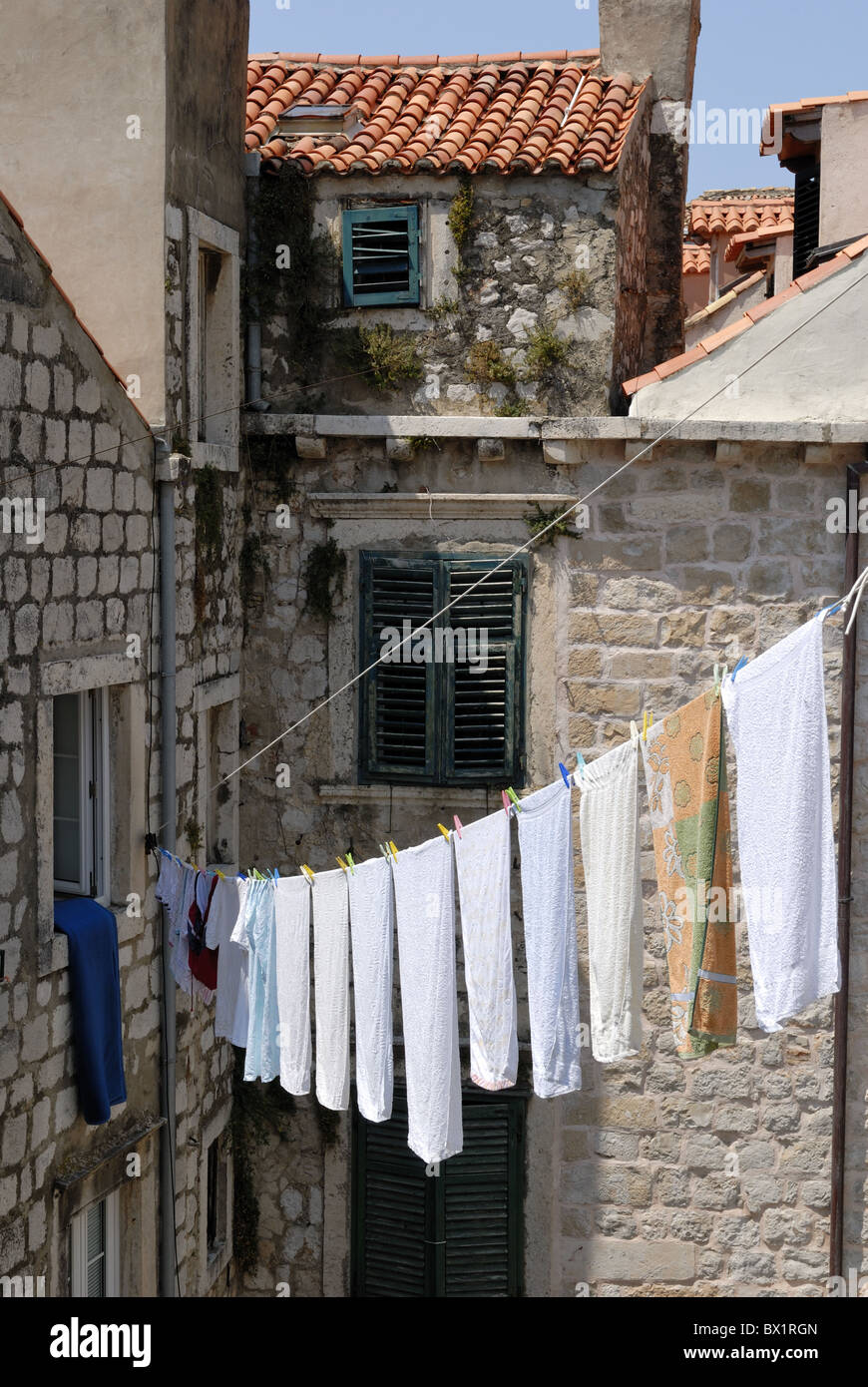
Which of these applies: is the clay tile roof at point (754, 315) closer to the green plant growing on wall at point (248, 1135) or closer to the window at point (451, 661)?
the window at point (451, 661)

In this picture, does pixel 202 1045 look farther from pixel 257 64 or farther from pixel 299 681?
pixel 257 64

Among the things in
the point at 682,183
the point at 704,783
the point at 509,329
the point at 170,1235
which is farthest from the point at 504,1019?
the point at 682,183

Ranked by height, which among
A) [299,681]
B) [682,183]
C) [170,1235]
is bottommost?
[170,1235]

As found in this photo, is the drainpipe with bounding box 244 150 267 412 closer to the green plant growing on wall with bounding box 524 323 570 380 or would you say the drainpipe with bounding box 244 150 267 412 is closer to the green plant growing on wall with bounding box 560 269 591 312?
the green plant growing on wall with bounding box 524 323 570 380

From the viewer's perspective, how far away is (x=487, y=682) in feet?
35.9

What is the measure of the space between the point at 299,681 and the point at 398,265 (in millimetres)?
3045

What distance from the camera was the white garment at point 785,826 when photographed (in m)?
7.40

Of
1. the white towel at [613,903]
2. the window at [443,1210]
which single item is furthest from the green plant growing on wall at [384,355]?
the window at [443,1210]

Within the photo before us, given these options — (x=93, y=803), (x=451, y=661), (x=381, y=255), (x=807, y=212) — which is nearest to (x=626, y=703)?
(x=451, y=661)

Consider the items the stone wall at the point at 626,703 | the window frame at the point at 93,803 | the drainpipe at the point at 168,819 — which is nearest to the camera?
the window frame at the point at 93,803

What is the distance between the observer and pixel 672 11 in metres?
12.4

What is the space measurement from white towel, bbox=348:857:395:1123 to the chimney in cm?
735

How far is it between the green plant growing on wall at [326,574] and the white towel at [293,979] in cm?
261

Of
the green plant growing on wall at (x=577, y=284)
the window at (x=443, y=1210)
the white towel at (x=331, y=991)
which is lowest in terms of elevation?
the window at (x=443, y=1210)
